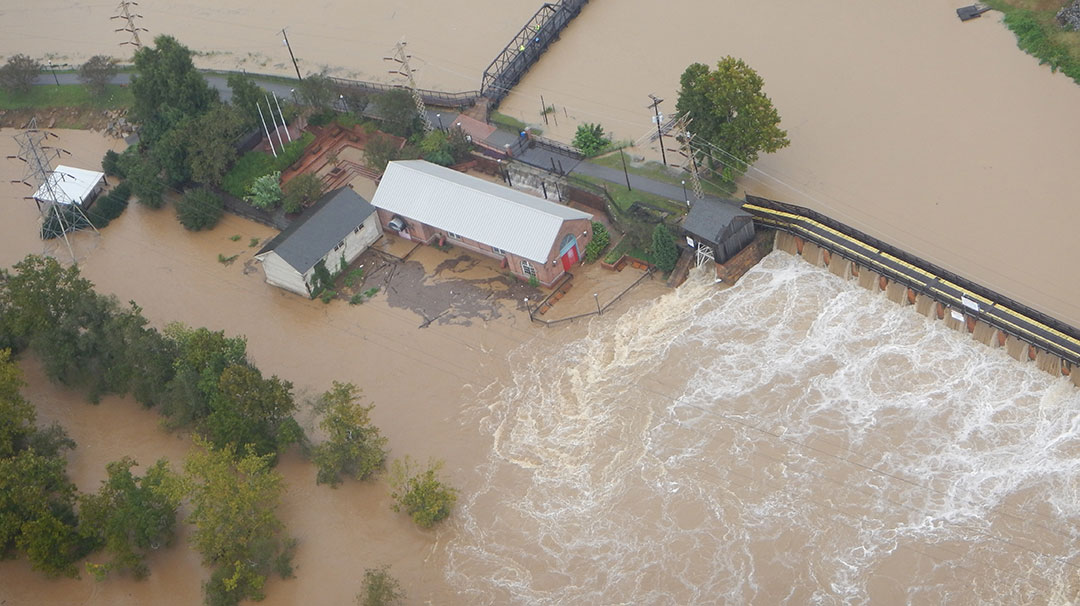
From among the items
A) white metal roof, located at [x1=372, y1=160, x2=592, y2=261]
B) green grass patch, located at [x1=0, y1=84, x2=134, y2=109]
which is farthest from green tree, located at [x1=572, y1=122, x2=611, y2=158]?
green grass patch, located at [x1=0, y1=84, x2=134, y2=109]

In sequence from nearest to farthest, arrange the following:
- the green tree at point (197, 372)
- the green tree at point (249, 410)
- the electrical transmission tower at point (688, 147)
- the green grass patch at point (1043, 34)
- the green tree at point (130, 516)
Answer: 1. the green tree at point (130, 516)
2. the green tree at point (249, 410)
3. the green tree at point (197, 372)
4. the electrical transmission tower at point (688, 147)
5. the green grass patch at point (1043, 34)

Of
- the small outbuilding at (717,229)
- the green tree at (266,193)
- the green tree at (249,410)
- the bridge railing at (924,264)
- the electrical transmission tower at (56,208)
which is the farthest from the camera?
the electrical transmission tower at (56,208)

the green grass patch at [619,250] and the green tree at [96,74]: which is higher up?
the green tree at [96,74]

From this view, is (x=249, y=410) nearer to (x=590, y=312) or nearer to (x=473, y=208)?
(x=473, y=208)

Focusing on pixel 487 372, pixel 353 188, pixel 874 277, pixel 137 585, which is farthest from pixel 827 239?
pixel 137 585

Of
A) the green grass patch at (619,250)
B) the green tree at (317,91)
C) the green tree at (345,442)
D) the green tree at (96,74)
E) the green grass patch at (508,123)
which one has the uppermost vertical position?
the green tree at (96,74)

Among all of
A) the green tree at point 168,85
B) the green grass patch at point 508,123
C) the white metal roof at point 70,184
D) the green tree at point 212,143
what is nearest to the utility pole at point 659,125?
the green grass patch at point 508,123

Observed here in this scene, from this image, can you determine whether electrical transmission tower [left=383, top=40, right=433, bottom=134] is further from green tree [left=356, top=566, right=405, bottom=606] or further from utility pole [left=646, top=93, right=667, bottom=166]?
green tree [left=356, top=566, right=405, bottom=606]

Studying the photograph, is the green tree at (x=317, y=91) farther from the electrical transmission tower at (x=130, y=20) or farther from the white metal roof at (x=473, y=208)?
the electrical transmission tower at (x=130, y=20)
